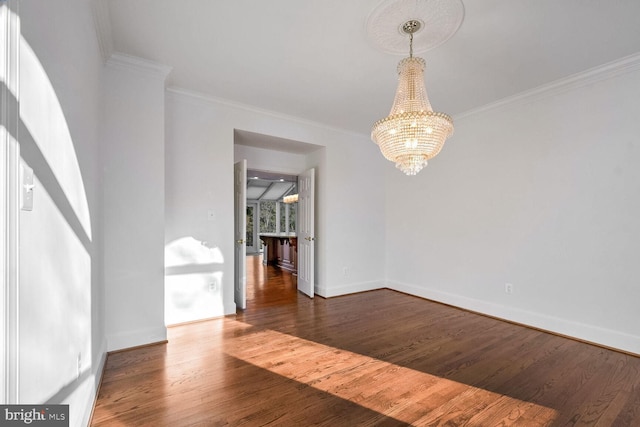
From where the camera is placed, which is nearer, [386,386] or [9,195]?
[9,195]

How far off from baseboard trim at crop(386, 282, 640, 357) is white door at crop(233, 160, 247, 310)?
9.49 feet

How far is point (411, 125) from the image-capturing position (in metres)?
2.06

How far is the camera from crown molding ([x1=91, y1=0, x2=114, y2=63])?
2.02 metres

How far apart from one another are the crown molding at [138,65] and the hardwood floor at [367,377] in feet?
9.05

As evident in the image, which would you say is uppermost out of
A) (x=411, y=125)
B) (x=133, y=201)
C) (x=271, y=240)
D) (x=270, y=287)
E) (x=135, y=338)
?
(x=411, y=125)

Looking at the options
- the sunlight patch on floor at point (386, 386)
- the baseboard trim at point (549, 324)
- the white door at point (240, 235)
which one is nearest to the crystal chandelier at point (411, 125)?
the sunlight patch on floor at point (386, 386)

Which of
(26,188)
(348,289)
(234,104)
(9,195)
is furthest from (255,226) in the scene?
(9,195)

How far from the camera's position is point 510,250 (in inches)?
138

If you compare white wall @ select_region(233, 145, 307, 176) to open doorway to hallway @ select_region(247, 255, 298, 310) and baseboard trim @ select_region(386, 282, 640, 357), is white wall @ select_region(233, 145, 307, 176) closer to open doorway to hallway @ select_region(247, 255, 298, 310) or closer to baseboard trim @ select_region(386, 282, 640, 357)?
open doorway to hallway @ select_region(247, 255, 298, 310)

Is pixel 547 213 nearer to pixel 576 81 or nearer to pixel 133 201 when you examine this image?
pixel 576 81

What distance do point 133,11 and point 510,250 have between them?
4606 millimetres

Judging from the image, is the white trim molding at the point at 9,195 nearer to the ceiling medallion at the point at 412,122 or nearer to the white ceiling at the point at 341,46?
the white ceiling at the point at 341,46

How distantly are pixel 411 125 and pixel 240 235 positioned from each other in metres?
2.85

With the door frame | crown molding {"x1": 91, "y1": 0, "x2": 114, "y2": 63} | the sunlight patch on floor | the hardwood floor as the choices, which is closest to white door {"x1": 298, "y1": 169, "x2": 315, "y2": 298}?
the hardwood floor
